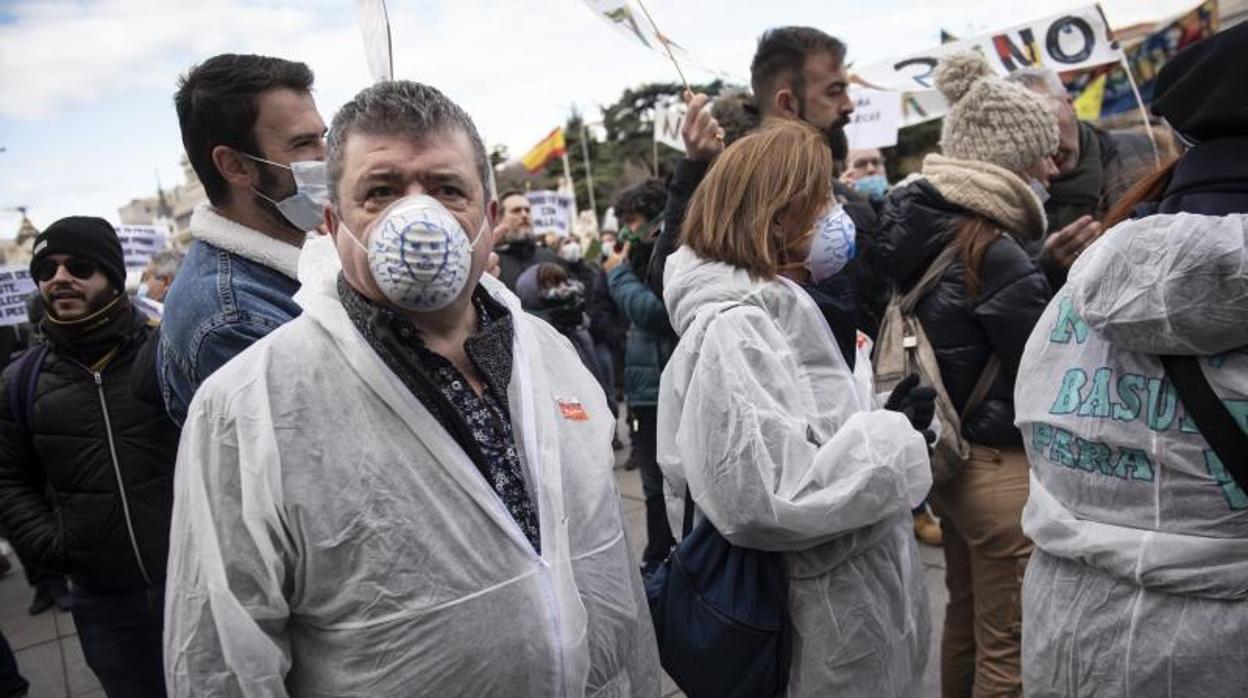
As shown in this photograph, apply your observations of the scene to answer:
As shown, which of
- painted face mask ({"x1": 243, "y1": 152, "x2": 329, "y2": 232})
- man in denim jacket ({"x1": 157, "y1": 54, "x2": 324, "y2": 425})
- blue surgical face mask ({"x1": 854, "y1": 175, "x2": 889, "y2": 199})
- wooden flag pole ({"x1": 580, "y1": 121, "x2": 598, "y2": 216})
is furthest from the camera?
wooden flag pole ({"x1": 580, "y1": 121, "x2": 598, "y2": 216})

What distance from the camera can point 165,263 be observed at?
252 inches

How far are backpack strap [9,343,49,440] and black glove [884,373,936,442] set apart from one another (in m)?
2.79

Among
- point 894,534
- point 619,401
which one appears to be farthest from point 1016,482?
point 619,401

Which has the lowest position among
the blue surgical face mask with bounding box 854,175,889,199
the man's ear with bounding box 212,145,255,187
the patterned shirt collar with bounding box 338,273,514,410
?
the blue surgical face mask with bounding box 854,175,889,199

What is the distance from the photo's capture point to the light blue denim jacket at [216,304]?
178 centimetres

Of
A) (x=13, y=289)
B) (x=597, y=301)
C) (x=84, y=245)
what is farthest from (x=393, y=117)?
(x=13, y=289)

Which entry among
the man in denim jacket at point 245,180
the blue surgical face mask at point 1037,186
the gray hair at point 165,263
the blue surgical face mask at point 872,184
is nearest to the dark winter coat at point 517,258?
the blue surgical face mask at point 872,184

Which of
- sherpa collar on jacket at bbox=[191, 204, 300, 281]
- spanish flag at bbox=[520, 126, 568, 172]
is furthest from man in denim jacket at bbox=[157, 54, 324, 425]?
spanish flag at bbox=[520, 126, 568, 172]

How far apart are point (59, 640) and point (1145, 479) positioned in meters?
5.88

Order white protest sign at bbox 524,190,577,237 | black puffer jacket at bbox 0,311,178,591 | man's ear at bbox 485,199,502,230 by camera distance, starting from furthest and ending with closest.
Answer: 1. white protest sign at bbox 524,190,577,237
2. black puffer jacket at bbox 0,311,178,591
3. man's ear at bbox 485,199,502,230

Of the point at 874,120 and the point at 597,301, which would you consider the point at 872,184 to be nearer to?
the point at 874,120

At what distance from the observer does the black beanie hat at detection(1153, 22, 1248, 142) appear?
1599mm

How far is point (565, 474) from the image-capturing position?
5.13 ft

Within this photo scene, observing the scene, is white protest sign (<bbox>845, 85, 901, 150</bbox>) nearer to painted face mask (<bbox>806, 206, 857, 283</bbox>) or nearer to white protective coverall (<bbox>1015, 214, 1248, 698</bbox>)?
painted face mask (<bbox>806, 206, 857, 283</bbox>)
